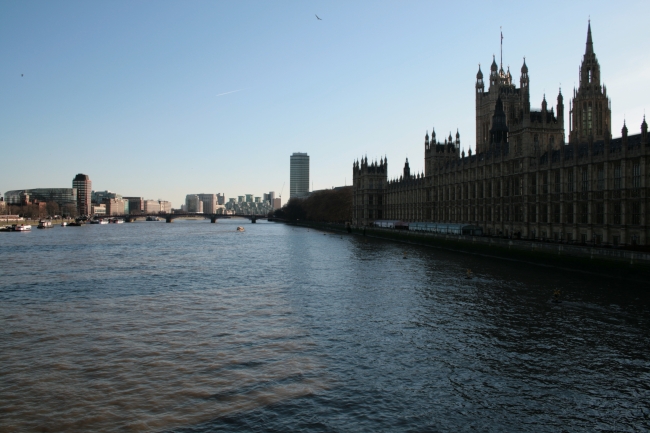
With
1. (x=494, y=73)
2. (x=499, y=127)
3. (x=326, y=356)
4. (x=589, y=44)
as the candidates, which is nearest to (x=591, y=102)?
(x=589, y=44)

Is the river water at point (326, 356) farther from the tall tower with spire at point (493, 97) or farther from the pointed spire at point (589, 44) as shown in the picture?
the tall tower with spire at point (493, 97)

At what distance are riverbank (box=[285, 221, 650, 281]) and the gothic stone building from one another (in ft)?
27.5

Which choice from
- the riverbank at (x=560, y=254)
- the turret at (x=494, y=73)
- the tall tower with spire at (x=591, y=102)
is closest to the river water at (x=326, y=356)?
the riverbank at (x=560, y=254)

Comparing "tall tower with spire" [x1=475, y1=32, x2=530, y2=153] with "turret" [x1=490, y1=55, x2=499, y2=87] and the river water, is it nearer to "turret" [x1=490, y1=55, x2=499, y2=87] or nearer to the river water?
"turret" [x1=490, y1=55, x2=499, y2=87]

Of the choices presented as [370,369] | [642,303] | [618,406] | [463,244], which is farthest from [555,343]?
[463,244]

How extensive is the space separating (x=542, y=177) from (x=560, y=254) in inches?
989

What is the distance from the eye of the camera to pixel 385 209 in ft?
595

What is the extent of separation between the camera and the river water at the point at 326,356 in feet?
60.8

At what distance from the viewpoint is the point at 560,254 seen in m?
56.2

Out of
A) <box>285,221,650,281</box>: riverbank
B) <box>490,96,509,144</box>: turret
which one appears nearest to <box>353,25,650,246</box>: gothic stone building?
<box>490,96,509,144</box>: turret

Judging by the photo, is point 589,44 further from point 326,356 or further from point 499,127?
point 326,356

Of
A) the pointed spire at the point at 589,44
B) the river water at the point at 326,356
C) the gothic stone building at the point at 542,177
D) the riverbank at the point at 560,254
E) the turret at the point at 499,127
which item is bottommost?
the river water at the point at 326,356

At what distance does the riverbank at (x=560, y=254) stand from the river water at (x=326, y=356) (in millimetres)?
1986

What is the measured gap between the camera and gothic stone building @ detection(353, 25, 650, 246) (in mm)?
59719
